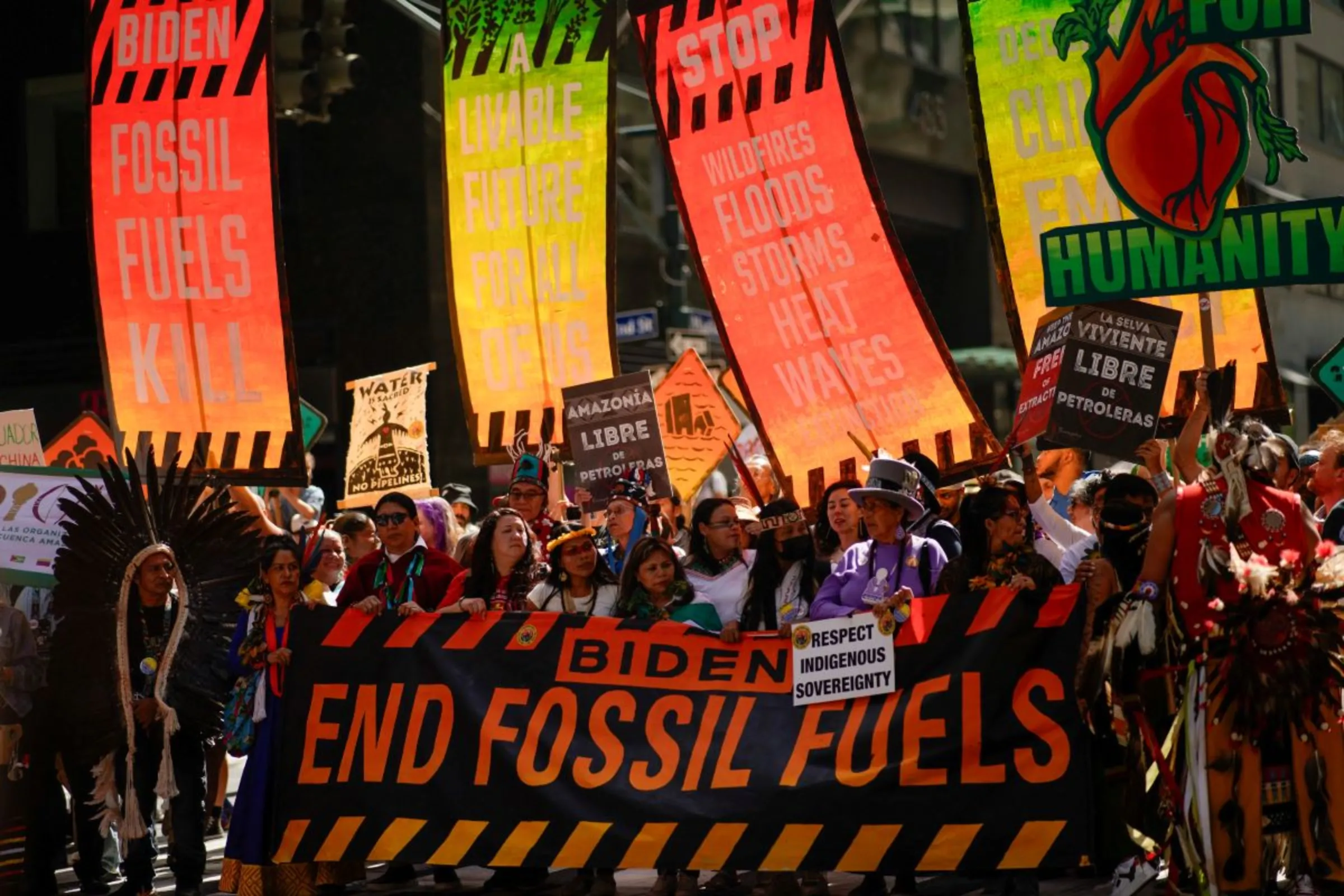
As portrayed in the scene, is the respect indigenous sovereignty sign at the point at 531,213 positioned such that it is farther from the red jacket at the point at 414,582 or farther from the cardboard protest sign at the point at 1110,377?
the cardboard protest sign at the point at 1110,377

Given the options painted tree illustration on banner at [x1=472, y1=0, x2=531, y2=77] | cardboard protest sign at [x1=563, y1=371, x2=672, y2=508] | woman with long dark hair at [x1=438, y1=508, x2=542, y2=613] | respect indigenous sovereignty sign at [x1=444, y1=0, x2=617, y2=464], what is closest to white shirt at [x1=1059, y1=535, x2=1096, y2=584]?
woman with long dark hair at [x1=438, y1=508, x2=542, y2=613]

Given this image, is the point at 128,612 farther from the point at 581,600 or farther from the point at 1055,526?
the point at 1055,526

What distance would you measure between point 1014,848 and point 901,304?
A: 380cm

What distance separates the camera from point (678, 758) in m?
9.39

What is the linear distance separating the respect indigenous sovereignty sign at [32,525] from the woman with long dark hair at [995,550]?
472 centimetres

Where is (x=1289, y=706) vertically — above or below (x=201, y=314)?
below

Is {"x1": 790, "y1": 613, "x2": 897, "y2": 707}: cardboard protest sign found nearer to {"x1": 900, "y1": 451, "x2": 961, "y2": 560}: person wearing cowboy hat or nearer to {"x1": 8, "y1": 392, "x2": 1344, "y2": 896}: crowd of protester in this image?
{"x1": 8, "y1": 392, "x2": 1344, "y2": 896}: crowd of protester

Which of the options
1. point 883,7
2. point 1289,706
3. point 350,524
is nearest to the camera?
point 1289,706

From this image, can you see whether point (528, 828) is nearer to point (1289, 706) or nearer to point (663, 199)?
point (1289, 706)

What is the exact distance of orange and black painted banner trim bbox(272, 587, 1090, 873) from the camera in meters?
8.73

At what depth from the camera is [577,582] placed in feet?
33.1

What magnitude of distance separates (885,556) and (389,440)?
590 cm

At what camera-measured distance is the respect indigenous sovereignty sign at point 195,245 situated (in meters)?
13.6

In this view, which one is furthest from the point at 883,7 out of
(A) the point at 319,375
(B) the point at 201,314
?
(B) the point at 201,314
